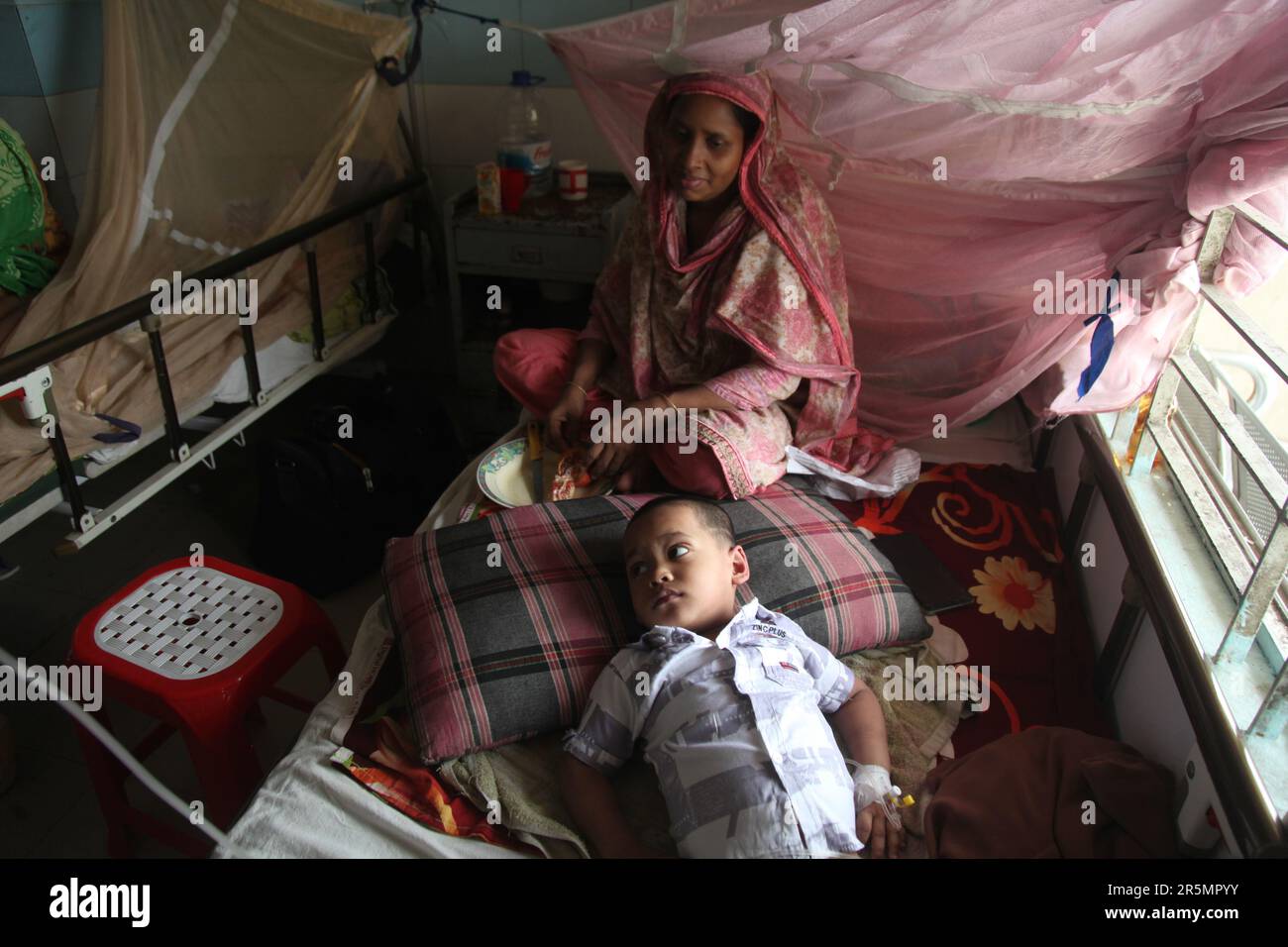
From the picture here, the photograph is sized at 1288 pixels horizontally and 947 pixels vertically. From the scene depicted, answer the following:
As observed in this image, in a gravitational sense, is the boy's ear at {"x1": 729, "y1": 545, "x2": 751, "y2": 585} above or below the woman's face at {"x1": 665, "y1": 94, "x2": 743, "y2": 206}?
below

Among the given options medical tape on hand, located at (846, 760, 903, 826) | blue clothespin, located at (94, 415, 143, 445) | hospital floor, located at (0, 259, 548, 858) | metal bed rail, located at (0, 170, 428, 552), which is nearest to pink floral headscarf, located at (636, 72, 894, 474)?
medical tape on hand, located at (846, 760, 903, 826)

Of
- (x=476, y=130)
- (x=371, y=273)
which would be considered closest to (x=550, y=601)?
(x=371, y=273)

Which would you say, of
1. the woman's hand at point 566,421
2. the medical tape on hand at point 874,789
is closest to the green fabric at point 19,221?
the woman's hand at point 566,421

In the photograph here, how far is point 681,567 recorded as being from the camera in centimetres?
138

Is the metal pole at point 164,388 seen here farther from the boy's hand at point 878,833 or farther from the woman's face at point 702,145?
the boy's hand at point 878,833

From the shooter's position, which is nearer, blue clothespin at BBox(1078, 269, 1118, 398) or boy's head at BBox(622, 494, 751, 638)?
boy's head at BBox(622, 494, 751, 638)

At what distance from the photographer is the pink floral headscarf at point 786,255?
1836 millimetres

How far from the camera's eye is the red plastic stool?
146 centimetres

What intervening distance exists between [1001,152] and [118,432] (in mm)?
1952

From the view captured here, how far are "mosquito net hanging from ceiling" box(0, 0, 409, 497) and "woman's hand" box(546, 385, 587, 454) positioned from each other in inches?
36.8

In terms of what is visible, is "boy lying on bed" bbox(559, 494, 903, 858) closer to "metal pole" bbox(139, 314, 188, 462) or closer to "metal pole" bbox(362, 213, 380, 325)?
"metal pole" bbox(139, 314, 188, 462)

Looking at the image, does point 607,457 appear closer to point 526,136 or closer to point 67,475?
point 67,475
